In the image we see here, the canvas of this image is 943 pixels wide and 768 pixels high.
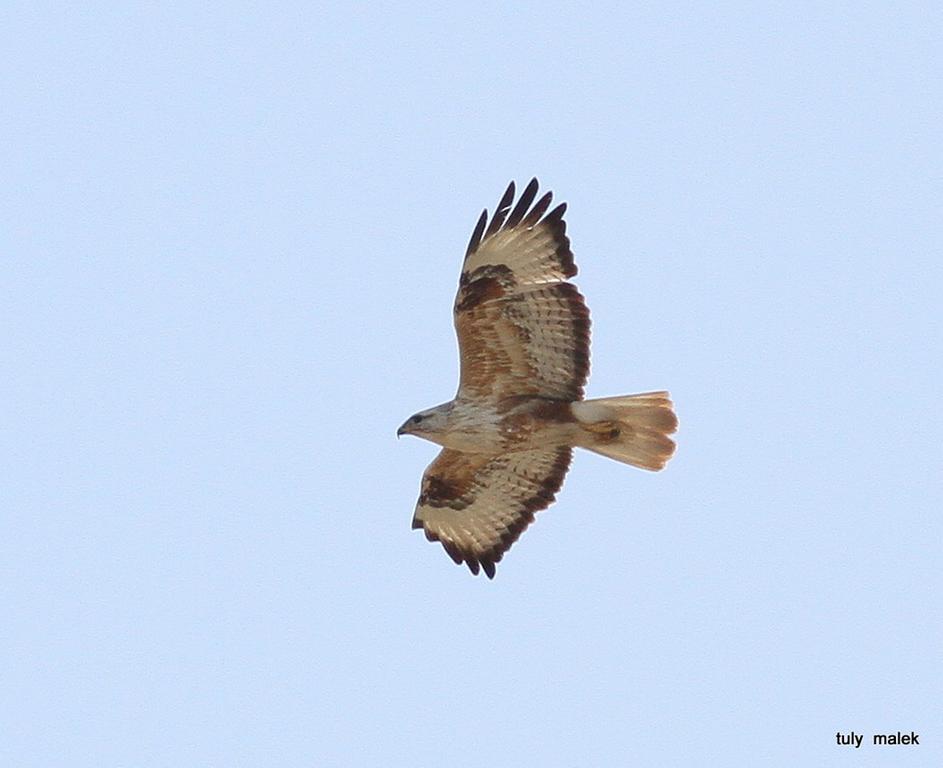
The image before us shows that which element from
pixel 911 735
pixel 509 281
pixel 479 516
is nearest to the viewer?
pixel 911 735

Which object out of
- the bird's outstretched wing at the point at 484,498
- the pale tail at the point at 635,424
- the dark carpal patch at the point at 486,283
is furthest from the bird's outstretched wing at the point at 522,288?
the bird's outstretched wing at the point at 484,498

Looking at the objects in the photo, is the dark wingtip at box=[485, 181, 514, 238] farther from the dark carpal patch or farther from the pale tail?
the pale tail

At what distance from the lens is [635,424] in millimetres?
9750

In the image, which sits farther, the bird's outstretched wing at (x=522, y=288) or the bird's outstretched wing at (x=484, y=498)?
the bird's outstretched wing at (x=484, y=498)

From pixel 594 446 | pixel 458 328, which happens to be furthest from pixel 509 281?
pixel 594 446

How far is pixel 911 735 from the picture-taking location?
29.2 feet

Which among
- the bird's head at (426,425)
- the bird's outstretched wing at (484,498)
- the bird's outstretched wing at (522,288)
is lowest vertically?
the bird's outstretched wing at (484,498)

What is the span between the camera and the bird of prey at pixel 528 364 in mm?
9633

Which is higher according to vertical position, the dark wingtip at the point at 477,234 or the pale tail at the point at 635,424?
the dark wingtip at the point at 477,234

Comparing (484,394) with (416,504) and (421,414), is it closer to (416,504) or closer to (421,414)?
(421,414)

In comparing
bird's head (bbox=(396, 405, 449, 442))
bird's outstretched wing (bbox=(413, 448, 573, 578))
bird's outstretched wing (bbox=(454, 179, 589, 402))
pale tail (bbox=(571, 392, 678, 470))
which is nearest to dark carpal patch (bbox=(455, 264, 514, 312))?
bird's outstretched wing (bbox=(454, 179, 589, 402))

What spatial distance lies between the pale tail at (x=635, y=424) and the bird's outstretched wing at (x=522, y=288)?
1.21 ft

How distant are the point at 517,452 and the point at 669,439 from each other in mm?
1023

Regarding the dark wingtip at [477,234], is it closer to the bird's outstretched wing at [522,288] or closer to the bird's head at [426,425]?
the bird's outstretched wing at [522,288]
